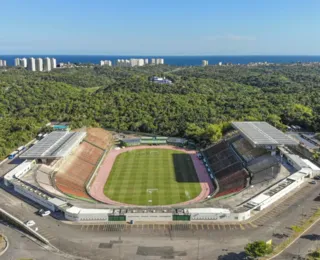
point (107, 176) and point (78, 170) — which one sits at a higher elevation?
point (78, 170)

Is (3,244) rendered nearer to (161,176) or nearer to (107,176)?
(107,176)

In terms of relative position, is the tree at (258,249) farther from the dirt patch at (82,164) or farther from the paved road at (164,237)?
the dirt patch at (82,164)

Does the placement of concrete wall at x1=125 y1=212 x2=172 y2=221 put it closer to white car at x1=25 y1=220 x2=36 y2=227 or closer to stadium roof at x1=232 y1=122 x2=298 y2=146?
white car at x1=25 y1=220 x2=36 y2=227

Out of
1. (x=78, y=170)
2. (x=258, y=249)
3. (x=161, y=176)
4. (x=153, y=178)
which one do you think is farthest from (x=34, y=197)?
(x=258, y=249)

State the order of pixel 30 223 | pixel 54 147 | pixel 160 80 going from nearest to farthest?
pixel 30 223
pixel 54 147
pixel 160 80

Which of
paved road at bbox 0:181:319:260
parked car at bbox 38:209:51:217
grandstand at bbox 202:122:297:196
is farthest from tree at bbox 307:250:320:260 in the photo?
parked car at bbox 38:209:51:217

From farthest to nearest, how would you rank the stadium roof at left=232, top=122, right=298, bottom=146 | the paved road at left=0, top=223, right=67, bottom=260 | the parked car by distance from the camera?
the stadium roof at left=232, top=122, right=298, bottom=146 < the parked car < the paved road at left=0, top=223, right=67, bottom=260

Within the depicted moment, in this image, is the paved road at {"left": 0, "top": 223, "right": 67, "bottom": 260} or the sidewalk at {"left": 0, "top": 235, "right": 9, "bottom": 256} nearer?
the paved road at {"left": 0, "top": 223, "right": 67, "bottom": 260}

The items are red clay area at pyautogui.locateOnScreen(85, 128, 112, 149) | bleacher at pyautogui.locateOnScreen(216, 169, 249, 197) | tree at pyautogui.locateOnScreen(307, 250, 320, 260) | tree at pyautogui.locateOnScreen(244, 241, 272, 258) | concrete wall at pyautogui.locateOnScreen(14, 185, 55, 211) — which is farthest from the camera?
red clay area at pyautogui.locateOnScreen(85, 128, 112, 149)

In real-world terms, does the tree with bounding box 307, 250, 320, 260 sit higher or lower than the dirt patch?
higher
